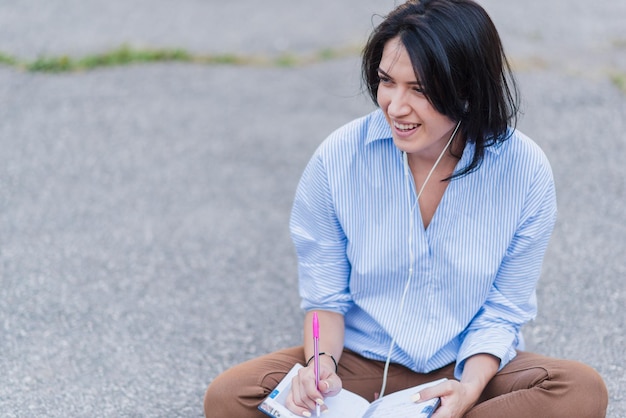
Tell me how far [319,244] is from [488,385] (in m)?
0.62

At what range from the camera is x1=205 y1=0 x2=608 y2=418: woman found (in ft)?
6.61

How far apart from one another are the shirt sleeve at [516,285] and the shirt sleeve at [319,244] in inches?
15.2

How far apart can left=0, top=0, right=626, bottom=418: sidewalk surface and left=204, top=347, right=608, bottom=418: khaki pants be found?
1.88ft

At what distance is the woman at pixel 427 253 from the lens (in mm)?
2016

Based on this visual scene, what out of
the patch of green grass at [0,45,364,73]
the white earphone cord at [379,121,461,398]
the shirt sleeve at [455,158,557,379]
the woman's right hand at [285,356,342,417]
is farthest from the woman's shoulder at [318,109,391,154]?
the patch of green grass at [0,45,364,73]

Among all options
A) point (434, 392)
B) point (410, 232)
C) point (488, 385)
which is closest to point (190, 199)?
point (410, 232)

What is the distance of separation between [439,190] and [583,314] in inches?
51.8

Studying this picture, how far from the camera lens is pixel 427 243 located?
216cm

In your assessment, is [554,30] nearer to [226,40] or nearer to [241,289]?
[226,40]

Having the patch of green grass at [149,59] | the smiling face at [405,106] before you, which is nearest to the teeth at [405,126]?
the smiling face at [405,106]

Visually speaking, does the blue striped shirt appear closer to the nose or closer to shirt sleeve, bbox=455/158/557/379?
shirt sleeve, bbox=455/158/557/379

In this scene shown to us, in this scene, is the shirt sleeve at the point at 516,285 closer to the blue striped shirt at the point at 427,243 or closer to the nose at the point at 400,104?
the blue striped shirt at the point at 427,243

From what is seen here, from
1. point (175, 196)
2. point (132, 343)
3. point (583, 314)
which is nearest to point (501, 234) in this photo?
point (583, 314)

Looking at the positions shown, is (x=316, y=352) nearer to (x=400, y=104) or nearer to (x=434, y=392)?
(x=434, y=392)
